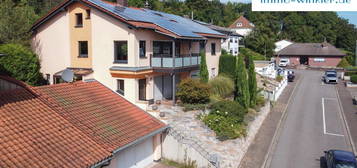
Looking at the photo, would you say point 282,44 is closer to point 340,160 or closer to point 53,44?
point 53,44

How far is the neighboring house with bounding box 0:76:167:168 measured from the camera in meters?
10.5

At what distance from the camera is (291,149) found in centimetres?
2048

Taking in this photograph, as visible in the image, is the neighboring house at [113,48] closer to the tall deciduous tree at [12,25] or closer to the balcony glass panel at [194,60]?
the balcony glass panel at [194,60]

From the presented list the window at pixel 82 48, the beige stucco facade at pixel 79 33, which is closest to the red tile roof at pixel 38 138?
the beige stucco facade at pixel 79 33

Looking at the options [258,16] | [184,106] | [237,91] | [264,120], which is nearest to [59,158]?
[184,106]

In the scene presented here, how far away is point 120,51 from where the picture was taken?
2464cm

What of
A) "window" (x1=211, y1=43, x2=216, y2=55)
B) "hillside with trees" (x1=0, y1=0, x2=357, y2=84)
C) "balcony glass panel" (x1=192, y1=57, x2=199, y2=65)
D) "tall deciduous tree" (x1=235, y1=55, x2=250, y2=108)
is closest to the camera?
"tall deciduous tree" (x1=235, y1=55, x2=250, y2=108)

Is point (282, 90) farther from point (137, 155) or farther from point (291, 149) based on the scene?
point (137, 155)

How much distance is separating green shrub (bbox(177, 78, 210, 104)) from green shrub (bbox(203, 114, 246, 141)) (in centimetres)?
217

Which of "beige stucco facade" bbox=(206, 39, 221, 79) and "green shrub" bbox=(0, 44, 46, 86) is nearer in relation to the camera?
"green shrub" bbox=(0, 44, 46, 86)

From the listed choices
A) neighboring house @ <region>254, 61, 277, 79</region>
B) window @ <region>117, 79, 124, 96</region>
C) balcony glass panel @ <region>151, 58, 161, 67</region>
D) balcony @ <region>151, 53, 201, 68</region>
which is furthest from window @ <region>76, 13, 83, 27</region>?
neighboring house @ <region>254, 61, 277, 79</region>

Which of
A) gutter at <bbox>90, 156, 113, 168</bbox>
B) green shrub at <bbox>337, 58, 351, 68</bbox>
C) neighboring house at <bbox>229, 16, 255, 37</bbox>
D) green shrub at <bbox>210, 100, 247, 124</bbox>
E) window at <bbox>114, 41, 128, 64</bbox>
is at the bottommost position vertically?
gutter at <bbox>90, 156, 113, 168</bbox>

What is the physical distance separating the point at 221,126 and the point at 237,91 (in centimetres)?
602

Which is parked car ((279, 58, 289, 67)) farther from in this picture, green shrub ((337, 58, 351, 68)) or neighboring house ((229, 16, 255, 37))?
neighboring house ((229, 16, 255, 37))
